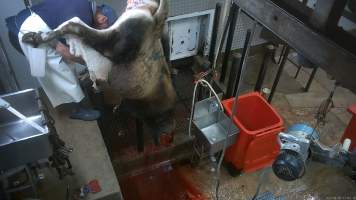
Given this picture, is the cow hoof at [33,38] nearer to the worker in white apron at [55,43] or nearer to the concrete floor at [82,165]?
the worker in white apron at [55,43]

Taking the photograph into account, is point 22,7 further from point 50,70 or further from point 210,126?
point 210,126

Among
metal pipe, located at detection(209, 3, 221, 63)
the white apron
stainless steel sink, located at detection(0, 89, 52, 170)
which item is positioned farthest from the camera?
metal pipe, located at detection(209, 3, 221, 63)

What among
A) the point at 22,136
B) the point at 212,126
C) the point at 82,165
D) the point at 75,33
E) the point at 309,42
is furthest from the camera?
the point at 212,126

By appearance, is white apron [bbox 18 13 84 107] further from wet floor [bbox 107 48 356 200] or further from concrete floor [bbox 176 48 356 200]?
concrete floor [bbox 176 48 356 200]

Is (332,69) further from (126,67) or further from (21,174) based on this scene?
(21,174)

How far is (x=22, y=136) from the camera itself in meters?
1.54

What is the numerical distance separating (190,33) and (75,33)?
1999mm

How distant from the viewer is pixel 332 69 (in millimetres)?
624

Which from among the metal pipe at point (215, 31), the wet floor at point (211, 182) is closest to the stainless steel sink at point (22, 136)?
the wet floor at point (211, 182)

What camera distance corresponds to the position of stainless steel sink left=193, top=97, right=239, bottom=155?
2.16m

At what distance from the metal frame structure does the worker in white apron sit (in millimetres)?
965

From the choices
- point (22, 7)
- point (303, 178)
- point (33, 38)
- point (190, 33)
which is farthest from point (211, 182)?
point (22, 7)

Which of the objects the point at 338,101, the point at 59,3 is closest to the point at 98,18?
the point at 59,3

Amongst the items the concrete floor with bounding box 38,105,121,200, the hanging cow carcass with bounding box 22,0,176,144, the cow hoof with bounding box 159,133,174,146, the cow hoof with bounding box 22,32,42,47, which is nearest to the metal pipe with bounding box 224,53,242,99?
the cow hoof with bounding box 159,133,174,146
